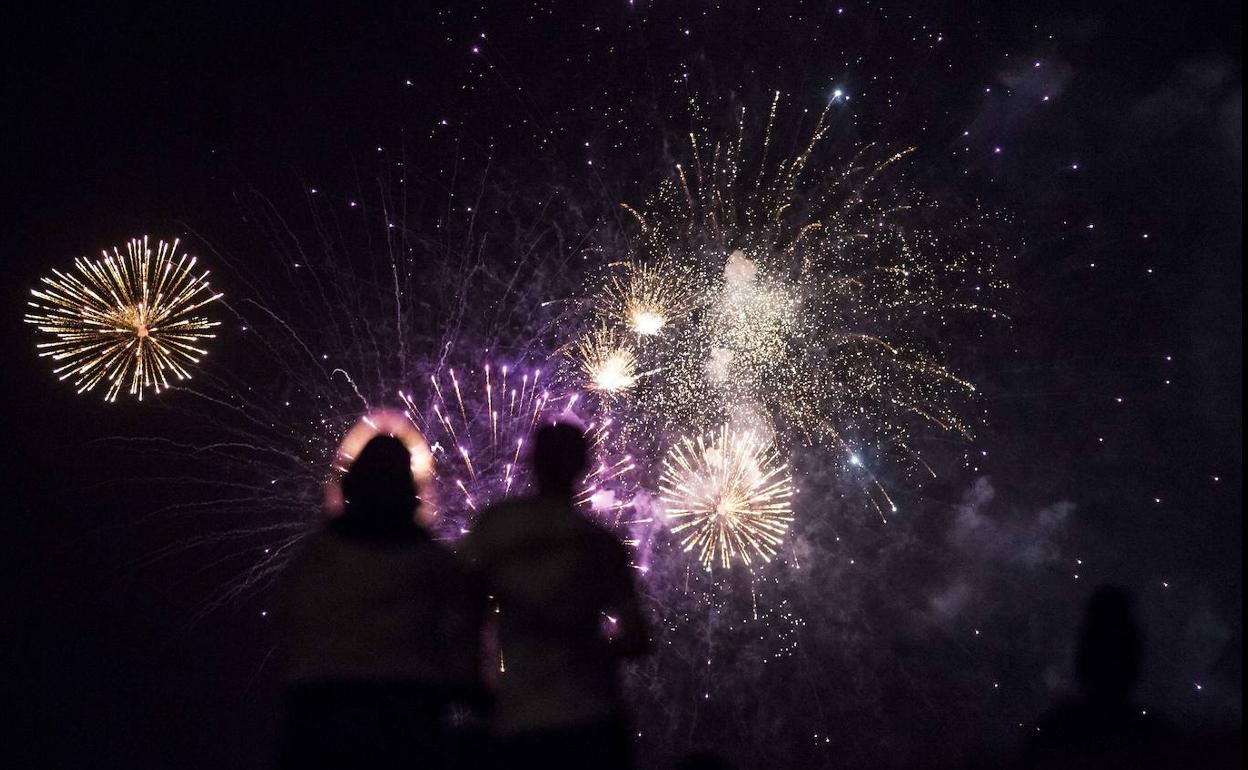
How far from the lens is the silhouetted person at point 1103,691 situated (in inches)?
112

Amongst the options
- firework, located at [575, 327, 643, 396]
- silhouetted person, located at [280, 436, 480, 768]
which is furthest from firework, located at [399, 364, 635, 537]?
silhouetted person, located at [280, 436, 480, 768]

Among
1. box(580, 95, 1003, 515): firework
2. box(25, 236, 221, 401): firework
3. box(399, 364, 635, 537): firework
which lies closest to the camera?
box(25, 236, 221, 401): firework

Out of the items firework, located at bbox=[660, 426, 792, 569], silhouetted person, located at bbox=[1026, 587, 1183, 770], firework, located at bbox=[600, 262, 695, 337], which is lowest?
silhouetted person, located at bbox=[1026, 587, 1183, 770]

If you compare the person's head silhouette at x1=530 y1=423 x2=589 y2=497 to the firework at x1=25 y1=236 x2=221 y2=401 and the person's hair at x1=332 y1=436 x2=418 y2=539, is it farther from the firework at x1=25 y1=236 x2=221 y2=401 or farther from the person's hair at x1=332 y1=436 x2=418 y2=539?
the firework at x1=25 y1=236 x2=221 y2=401

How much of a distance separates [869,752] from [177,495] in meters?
11.5

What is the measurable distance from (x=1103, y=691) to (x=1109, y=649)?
0.15m

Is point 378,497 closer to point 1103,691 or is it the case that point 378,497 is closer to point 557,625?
point 557,625

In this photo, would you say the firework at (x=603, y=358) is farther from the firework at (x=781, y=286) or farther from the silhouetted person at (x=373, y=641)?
the silhouetted person at (x=373, y=641)

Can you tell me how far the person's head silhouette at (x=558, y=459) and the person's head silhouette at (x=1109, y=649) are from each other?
6.43ft

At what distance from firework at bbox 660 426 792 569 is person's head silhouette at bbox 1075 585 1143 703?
21.5 ft

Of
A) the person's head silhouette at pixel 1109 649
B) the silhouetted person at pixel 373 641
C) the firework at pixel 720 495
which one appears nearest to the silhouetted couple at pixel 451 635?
the silhouetted person at pixel 373 641

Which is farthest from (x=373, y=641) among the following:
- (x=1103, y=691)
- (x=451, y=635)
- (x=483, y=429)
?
(x=483, y=429)

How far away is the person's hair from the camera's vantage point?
253 cm

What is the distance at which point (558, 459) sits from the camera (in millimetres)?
2721
